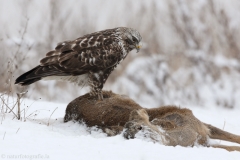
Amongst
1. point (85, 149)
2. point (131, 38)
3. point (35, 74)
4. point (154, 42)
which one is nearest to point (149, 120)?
point (131, 38)

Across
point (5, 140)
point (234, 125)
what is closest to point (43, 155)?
point (5, 140)

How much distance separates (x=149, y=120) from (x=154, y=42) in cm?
→ 584

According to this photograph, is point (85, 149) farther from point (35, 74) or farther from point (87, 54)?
point (87, 54)

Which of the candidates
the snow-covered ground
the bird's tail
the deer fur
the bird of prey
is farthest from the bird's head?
the snow-covered ground

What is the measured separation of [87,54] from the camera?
7531 millimetres

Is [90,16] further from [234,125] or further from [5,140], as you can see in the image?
[5,140]

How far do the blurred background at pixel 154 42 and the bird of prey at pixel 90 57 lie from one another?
11.3 ft

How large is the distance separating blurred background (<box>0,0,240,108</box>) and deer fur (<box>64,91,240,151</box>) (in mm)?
3997

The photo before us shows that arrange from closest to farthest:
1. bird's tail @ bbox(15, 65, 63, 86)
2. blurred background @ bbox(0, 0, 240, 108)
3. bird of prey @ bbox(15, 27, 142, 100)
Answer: bird's tail @ bbox(15, 65, 63, 86)
bird of prey @ bbox(15, 27, 142, 100)
blurred background @ bbox(0, 0, 240, 108)

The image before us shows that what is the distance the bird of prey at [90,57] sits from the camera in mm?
7391

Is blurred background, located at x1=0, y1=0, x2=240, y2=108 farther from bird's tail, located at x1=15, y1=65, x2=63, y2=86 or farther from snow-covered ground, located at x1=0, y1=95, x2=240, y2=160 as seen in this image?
snow-covered ground, located at x1=0, y1=95, x2=240, y2=160

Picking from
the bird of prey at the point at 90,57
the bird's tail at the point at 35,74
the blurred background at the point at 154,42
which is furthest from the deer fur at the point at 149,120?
the blurred background at the point at 154,42

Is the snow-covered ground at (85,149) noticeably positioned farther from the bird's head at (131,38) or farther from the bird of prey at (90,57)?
the bird's head at (131,38)

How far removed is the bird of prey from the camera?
739 centimetres
